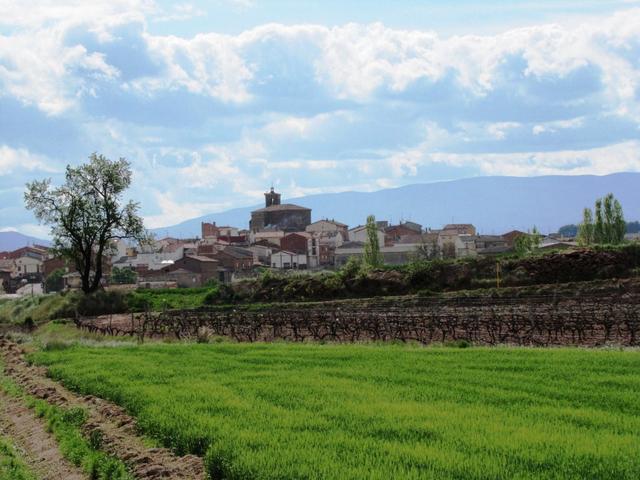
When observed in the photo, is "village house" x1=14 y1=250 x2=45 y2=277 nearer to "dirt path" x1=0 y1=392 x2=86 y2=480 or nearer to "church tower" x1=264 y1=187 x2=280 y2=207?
"church tower" x1=264 y1=187 x2=280 y2=207

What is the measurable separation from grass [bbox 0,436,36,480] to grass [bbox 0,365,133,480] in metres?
0.05

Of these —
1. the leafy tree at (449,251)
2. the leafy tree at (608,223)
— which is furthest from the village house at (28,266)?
the leafy tree at (608,223)

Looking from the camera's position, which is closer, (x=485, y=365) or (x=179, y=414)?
(x=179, y=414)

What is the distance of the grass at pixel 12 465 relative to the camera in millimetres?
13575

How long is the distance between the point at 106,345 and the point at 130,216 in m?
33.9

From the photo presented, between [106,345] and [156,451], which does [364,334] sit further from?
[156,451]

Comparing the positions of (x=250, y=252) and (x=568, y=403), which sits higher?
(x=250, y=252)

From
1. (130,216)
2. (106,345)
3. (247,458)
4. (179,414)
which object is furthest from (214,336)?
(130,216)

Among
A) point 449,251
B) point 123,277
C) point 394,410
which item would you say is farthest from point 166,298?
point 394,410

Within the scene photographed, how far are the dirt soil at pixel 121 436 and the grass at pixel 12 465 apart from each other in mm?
675

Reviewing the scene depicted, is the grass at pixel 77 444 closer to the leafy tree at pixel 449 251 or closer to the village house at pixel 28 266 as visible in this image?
the leafy tree at pixel 449 251

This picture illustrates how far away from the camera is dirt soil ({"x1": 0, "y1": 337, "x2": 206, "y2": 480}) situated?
39.0ft

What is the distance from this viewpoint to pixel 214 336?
34500mm

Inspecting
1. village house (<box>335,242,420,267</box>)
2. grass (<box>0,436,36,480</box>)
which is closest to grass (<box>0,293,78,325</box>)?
grass (<box>0,436,36,480</box>)
